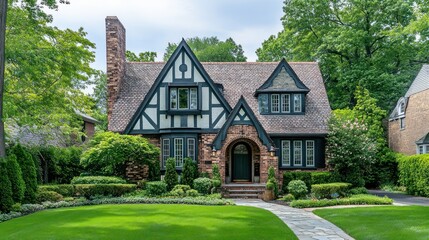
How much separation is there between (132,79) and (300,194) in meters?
13.2

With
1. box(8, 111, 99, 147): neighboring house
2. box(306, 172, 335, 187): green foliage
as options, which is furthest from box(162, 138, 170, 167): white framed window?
box(306, 172, 335, 187): green foliage

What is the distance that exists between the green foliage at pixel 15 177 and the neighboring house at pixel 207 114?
8.76m

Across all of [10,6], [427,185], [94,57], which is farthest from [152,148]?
[427,185]

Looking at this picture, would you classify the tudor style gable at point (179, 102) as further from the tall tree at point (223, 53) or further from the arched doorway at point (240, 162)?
the tall tree at point (223, 53)

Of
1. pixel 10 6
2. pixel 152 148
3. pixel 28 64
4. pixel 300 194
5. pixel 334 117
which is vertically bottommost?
pixel 300 194

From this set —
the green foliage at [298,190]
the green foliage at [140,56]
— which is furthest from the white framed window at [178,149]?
the green foliage at [140,56]

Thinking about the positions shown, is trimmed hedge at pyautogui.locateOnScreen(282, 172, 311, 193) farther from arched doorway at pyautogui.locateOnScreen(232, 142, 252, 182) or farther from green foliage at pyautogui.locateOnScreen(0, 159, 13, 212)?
green foliage at pyautogui.locateOnScreen(0, 159, 13, 212)

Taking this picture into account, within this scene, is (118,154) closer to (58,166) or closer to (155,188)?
(155,188)

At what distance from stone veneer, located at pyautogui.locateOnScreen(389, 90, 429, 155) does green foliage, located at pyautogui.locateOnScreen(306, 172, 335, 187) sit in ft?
28.0

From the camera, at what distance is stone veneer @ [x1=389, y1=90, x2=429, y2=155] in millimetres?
27984

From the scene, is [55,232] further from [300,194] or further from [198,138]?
[198,138]

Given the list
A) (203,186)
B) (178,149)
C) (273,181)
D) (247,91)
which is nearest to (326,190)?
(273,181)

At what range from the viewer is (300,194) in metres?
20.7

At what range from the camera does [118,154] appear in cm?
2248
